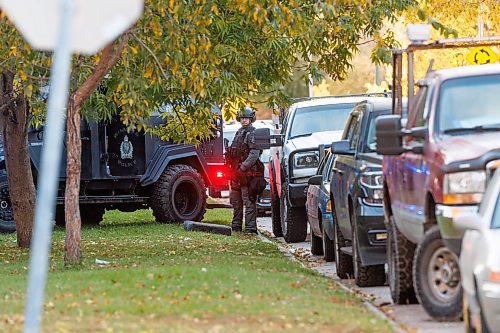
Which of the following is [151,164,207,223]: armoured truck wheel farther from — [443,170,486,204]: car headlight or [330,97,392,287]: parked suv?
[443,170,486,204]: car headlight

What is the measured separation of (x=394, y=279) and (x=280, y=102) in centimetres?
808

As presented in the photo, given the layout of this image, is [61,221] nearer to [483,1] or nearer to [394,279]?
[483,1]

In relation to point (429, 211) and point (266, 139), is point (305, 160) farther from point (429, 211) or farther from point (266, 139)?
point (429, 211)

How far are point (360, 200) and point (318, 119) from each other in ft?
28.3

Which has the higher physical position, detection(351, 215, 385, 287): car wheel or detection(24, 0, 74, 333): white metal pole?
detection(24, 0, 74, 333): white metal pole

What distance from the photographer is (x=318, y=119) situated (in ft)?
76.0

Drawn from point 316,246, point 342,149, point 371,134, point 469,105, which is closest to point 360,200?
point 342,149

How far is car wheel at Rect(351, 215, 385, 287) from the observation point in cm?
1484

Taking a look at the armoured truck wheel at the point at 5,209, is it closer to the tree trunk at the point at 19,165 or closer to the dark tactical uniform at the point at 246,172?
the dark tactical uniform at the point at 246,172

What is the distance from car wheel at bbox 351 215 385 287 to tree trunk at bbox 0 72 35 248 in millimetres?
7118

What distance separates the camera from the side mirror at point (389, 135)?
39.4 feet

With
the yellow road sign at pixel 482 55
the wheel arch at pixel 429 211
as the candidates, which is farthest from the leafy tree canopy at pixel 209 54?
the wheel arch at pixel 429 211

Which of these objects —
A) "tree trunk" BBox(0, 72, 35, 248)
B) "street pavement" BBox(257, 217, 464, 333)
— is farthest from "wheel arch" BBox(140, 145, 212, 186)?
"street pavement" BBox(257, 217, 464, 333)

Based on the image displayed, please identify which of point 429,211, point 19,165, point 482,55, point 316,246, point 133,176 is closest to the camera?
point 429,211
